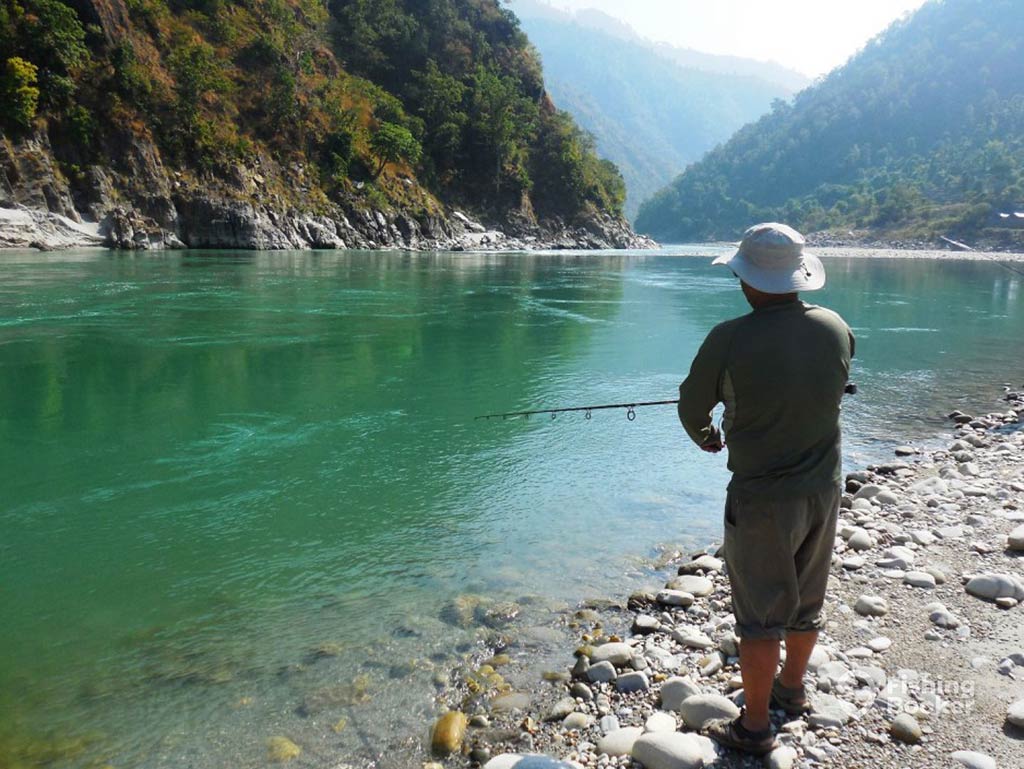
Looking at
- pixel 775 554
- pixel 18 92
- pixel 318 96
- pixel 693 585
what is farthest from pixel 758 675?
pixel 318 96

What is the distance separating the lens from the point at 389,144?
248 feet

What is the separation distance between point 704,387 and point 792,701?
1.71 meters

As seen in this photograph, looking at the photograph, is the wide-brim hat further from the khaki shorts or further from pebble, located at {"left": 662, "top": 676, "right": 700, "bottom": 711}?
pebble, located at {"left": 662, "top": 676, "right": 700, "bottom": 711}

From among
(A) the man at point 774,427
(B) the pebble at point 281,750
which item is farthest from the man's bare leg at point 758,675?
(B) the pebble at point 281,750

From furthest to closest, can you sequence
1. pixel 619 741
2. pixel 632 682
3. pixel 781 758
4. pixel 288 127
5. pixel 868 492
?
pixel 288 127
pixel 868 492
pixel 632 682
pixel 619 741
pixel 781 758

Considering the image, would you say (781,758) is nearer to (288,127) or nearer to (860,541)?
(860,541)

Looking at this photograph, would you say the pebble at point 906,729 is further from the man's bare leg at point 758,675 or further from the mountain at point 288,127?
the mountain at point 288,127

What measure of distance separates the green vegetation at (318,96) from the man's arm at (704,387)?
57824mm

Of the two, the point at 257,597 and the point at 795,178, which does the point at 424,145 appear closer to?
the point at 257,597

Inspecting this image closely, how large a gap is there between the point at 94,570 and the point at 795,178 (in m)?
209

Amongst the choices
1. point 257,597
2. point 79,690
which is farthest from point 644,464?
point 79,690

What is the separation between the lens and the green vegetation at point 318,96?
5194 centimetres

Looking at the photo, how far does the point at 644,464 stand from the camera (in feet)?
31.2

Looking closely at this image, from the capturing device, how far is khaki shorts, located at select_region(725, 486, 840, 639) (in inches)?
Answer: 119
